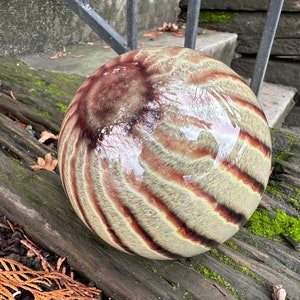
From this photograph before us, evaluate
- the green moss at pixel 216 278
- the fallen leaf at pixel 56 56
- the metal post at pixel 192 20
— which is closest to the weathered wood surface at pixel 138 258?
the green moss at pixel 216 278

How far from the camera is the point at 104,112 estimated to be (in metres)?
1.27

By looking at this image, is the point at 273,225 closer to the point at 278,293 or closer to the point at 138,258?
the point at 278,293

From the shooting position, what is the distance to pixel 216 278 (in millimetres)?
1603

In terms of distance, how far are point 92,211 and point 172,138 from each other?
1.30 ft

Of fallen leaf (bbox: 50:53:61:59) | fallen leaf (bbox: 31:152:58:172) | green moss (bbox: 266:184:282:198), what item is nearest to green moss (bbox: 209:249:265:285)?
green moss (bbox: 266:184:282:198)

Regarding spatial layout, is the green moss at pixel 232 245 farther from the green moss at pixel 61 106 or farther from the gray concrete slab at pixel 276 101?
the gray concrete slab at pixel 276 101

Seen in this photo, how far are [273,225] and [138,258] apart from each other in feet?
2.35

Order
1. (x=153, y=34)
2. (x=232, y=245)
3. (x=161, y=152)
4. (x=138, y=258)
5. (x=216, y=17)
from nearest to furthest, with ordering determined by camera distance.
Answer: (x=161, y=152) < (x=138, y=258) < (x=232, y=245) < (x=153, y=34) < (x=216, y=17)

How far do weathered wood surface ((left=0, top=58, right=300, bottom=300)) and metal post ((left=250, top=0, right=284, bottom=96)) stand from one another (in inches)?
17.4

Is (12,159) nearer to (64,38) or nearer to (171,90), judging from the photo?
(171,90)

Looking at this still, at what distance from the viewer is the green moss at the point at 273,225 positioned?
1840mm

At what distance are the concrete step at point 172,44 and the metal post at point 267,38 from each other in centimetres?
137

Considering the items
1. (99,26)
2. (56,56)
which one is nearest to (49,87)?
(99,26)

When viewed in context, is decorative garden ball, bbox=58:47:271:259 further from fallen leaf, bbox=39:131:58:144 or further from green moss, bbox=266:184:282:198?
fallen leaf, bbox=39:131:58:144
